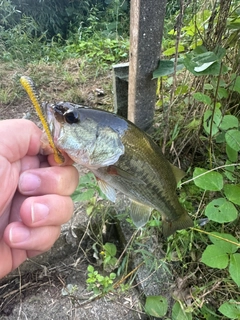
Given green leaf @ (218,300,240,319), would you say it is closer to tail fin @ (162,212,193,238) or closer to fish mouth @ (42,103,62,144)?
tail fin @ (162,212,193,238)

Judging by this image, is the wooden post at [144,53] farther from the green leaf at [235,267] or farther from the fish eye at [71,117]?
the green leaf at [235,267]

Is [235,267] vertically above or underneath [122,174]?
underneath

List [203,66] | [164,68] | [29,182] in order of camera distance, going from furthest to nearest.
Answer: [164,68]
[203,66]
[29,182]

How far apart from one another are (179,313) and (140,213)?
1.80ft

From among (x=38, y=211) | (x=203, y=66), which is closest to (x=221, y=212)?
(x=203, y=66)

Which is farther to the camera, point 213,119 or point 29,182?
point 213,119

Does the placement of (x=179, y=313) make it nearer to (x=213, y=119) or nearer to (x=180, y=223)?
(x=180, y=223)

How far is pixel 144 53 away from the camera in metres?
1.59

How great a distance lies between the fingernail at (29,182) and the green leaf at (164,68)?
86 cm

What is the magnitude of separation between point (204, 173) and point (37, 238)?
29.4 inches

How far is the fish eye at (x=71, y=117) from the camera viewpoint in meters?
0.96

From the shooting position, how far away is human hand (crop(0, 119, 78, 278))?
1004 millimetres

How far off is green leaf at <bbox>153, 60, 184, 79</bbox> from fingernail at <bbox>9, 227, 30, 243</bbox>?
984 millimetres

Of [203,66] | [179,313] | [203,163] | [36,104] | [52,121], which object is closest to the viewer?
[36,104]
